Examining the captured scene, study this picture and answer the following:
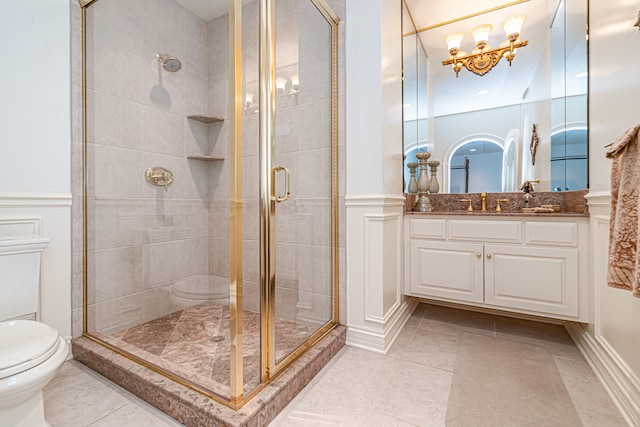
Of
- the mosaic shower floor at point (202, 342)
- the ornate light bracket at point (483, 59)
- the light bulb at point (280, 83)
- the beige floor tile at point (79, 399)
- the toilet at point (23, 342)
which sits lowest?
the beige floor tile at point (79, 399)

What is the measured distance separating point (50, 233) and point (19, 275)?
0.31m

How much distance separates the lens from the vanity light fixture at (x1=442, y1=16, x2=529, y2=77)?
2248 mm

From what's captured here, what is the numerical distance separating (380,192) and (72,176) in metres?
1.86

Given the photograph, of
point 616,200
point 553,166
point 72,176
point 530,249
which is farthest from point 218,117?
point 553,166

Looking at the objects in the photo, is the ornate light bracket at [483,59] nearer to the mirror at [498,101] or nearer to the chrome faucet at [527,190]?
the mirror at [498,101]

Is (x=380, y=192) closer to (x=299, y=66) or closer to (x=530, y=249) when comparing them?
(x=299, y=66)

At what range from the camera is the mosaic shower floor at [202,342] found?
1238mm

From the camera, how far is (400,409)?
1.27 m

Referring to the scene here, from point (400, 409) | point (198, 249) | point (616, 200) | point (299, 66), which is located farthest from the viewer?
point (198, 249)

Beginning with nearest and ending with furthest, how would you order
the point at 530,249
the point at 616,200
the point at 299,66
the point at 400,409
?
the point at 616,200
the point at 400,409
the point at 299,66
the point at 530,249

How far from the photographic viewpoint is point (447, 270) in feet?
6.84

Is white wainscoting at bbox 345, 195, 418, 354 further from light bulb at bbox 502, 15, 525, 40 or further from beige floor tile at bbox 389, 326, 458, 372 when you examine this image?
light bulb at bbox 502, 15, 525, 40

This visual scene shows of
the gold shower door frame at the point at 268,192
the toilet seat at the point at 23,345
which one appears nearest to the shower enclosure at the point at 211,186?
the gold shower door frame at the point at 268,192

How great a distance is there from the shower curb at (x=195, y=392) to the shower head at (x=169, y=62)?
6.06 feet
